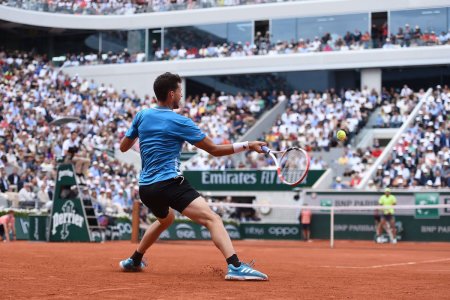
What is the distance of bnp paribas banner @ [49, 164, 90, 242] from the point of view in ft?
67.1

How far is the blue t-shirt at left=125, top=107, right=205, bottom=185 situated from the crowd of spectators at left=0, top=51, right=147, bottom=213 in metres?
12.0

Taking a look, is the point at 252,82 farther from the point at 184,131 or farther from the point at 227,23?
the point at 184,131

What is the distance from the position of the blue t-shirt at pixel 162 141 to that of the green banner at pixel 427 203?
19.0m

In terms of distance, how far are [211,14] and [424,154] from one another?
17.6 m

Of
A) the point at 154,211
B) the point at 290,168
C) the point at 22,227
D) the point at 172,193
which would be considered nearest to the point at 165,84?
the point at 172,193

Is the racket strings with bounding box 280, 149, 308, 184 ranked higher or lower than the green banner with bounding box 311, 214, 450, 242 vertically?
higher

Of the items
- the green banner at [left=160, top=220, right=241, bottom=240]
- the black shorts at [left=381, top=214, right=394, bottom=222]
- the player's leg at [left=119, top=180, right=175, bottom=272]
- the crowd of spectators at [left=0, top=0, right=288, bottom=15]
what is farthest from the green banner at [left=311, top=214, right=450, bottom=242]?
the crowd of spectators at [left=0, top=0, right=288, bottom=15]

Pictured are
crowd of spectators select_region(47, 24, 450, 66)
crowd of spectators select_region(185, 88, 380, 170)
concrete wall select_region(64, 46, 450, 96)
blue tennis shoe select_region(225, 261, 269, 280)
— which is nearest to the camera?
blue tennis shoe select_region(225, 261, 269, 280)

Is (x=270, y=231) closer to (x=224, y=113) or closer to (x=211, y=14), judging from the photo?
(x=224, y=113)

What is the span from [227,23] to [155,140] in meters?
35.8

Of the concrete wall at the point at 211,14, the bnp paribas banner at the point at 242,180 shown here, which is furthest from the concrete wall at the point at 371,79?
the bnp paribas banner at the point at 242,180

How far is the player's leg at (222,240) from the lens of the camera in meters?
8.27

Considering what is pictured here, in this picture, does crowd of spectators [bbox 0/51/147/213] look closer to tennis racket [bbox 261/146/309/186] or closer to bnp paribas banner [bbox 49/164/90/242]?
bnp paribas banner [bbox 49/164/90/242]

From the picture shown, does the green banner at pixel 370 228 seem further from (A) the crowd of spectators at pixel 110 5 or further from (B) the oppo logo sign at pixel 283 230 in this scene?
(A) the crowd of spectators at pixel 110 5
